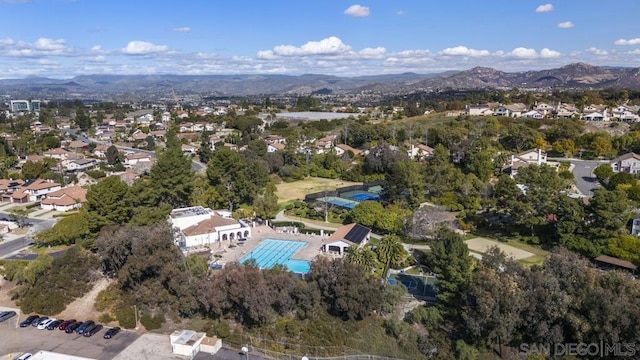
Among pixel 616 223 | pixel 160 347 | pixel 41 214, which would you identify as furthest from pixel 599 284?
pixel 41 214

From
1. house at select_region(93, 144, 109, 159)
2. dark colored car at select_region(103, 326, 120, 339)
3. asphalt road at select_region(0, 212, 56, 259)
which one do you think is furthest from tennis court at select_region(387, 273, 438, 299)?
house at select_region(93, 144, 109, 159)

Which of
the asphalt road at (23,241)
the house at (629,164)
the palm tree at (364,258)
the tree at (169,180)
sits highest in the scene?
the tree at (169,180)

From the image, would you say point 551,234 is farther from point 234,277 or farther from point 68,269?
point 68,269

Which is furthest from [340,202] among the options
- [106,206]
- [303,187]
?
[106,206]

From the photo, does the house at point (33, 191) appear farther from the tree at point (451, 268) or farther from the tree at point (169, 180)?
the tree at point (451, 268)

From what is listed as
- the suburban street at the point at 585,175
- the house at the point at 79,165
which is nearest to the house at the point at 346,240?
the suburban street at the point at 585,175

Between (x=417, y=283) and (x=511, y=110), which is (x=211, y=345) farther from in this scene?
(x=511, y=110)

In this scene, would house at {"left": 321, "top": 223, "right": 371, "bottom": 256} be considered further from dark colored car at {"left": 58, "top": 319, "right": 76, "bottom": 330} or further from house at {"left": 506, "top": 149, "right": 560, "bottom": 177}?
house at {"left": 506, "top": 149, "right": 560, "bottom": 177}
